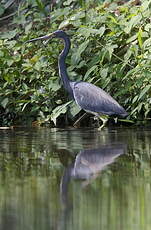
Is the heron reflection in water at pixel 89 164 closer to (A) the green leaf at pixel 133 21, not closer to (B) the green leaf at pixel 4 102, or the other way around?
(A) the green leaf at pixel 133 21

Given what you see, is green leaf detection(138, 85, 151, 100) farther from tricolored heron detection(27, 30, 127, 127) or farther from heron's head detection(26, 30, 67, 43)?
heron's head detection(26, 30, 67, 43)

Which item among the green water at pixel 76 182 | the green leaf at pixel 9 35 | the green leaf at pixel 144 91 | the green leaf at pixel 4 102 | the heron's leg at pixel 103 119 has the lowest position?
the green water at pixel 76 182

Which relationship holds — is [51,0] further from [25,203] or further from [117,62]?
[25,203]

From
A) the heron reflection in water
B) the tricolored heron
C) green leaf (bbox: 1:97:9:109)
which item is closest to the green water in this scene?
the heron reflection in water

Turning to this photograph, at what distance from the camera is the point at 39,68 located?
10.6m

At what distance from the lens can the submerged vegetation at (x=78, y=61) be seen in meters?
9.67

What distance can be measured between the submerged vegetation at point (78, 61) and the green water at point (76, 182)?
114cm

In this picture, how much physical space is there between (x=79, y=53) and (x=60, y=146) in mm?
2635

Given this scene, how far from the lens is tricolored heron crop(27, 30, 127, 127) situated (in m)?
9.58

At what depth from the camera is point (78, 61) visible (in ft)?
34.3

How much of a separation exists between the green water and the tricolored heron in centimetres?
80

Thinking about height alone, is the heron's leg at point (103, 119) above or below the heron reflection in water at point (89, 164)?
above

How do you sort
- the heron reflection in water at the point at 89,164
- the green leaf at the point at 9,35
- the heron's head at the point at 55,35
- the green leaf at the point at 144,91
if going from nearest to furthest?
the heron reflection in water at the point at 89,164 < the green leaf at the point at 144,91 < the heron's head at the point at 55,35 < the green leaf at the point at 9,35

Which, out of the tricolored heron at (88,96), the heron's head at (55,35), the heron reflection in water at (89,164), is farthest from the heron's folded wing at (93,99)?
the heron reflection in water at (89,164)
